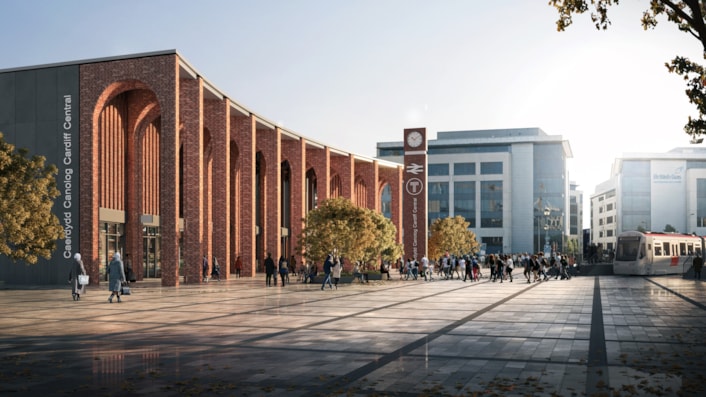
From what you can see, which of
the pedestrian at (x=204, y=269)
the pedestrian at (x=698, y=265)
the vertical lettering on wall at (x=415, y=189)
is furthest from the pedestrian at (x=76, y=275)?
the vertical lettering on wall at (x=415, y=189)

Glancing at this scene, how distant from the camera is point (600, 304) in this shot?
21125 mm

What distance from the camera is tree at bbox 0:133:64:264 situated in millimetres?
24297

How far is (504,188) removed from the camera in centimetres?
10106

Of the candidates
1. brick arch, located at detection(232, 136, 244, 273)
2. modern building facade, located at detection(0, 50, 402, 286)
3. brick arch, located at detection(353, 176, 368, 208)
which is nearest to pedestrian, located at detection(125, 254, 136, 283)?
modern building facade, located at detection(0, 50, 402, 286)

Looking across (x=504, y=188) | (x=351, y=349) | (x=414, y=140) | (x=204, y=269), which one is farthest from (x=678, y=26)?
(x=504, y=188)

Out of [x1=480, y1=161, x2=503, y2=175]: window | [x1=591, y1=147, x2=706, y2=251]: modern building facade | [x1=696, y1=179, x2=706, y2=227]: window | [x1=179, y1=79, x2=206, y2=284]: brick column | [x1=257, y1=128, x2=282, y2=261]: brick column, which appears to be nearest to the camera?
[x1=179, y1=79, x2=206, y2=284]: brick column

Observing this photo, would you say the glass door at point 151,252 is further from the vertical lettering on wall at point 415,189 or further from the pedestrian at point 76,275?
the vertical lettering on wall at point 415,189

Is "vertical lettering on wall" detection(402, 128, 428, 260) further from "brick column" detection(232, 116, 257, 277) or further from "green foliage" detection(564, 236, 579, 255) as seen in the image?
"green foliage" detection(564, 236, 579, 255)

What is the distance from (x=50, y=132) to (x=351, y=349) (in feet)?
81.8

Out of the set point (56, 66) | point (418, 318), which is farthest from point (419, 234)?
point (418, 318)

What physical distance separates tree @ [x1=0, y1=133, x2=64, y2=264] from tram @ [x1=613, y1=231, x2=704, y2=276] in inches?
1289

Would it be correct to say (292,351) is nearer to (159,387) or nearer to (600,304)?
(159,387)

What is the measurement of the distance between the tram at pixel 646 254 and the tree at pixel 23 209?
1289 inches

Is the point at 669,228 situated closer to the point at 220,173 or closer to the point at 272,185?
the point at 272,185
